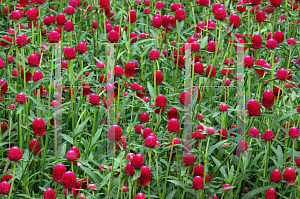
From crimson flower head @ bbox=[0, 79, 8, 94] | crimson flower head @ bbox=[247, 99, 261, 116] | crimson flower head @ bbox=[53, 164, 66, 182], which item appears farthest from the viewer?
crimson flower head @ bbox=[0, 79, 8, 94]

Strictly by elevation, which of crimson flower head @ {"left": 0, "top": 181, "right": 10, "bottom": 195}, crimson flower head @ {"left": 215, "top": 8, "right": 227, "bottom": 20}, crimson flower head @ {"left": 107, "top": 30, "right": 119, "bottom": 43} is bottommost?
crimson flower head @ {"left": 0, "top": 181, "right": 10, "bottom": 195}

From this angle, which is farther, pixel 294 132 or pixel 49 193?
pixel 294 132

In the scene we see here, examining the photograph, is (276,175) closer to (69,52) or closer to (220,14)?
(220,14)

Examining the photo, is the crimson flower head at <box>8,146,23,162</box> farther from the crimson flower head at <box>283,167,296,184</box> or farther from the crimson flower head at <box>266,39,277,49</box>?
the crimson flower head at <box>266,39,277,49</box>

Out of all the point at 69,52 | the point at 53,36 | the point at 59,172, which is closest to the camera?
the point at 59,172

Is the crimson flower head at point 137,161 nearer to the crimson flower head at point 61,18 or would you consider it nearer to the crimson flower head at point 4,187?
the crimson flower head at point 4,187

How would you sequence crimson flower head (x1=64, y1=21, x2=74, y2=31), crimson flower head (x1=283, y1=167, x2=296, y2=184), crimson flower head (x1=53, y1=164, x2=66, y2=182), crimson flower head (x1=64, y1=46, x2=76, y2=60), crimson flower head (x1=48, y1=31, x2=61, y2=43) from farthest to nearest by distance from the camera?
1. crimson flower head (x1=64, y1=21, x2=74, y2=31)
2. crimson flower head (x1=48, y1=31, x2=61, y2=43)
3. crimson flower head (x1=64, y1=46, x2=76, y2=60)
4. crimson flower head (x1=283, y1=167, x2=296, y2=184)
5. crimson flower head (x1=53, y1=164, x2=66, y2=182)

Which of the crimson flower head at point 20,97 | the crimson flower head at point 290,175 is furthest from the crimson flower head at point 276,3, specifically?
the crimson flower head at point 20,97

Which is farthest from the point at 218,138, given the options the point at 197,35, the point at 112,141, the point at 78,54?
the point at 197,35

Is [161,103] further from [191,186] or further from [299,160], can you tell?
[299,160]

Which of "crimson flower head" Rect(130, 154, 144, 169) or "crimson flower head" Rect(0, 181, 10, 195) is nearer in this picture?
"crimson flower head" Rect(130, 154, 144, 169)

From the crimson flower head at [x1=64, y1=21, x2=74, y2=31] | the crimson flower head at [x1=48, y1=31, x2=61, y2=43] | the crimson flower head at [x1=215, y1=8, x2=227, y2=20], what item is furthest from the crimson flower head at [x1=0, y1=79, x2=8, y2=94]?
the crimson flower head at [x1=215, y1=8, x2=227, y2=20]

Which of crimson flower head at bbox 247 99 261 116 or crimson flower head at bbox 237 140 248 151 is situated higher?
crimson flower head at bbox 247 99 261 116

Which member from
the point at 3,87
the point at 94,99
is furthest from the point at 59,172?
the point at 3,87
